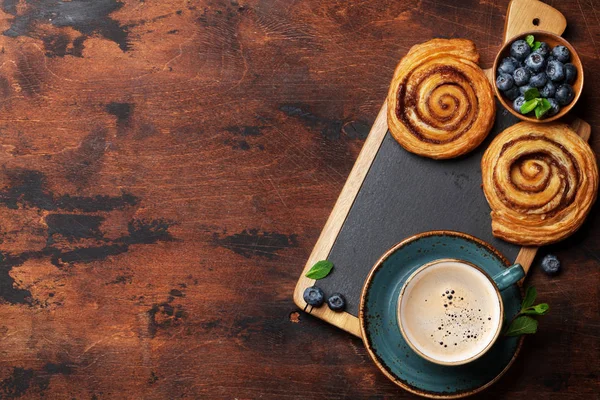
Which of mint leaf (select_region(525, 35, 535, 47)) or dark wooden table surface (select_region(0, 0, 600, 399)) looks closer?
mint leaf (select_region(525, 35, 535, 47))

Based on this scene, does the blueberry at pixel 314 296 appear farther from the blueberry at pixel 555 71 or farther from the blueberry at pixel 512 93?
the blueberry at pixel 555 71

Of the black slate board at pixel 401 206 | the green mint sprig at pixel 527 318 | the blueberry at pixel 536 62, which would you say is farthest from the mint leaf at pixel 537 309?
the blueberry at pixel 536 62

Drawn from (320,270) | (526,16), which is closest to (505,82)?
(526,16)

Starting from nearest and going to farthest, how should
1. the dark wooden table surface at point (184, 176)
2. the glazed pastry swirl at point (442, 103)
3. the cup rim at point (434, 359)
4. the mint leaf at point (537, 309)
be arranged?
1. the cup rim at point (434, 359)
2. the mint leaf at point (537, 309)
3. the glazed pastry swirl at point (442, 103)
4. the dark wooden table surface at point (184, 176)

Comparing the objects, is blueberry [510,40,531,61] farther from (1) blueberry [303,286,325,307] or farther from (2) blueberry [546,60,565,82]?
(1) blueberry [303,286,325,307]

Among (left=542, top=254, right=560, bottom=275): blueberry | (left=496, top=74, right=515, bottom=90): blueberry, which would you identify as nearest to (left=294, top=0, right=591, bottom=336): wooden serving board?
(left=496, top=74, right=515, bottom=90): blueberry

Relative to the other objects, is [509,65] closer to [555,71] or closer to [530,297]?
[555,71]

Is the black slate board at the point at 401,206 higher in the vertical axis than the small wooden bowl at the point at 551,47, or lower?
lower
